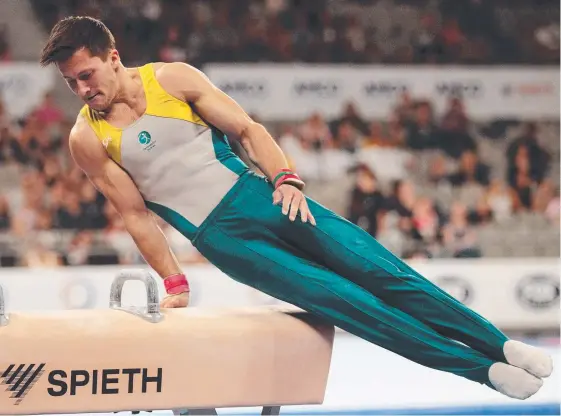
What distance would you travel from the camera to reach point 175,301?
12.0 ft

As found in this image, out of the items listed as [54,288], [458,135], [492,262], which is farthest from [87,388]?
[458,135]

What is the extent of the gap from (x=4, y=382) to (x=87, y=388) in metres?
0.30

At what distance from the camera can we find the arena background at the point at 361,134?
8.02 meters

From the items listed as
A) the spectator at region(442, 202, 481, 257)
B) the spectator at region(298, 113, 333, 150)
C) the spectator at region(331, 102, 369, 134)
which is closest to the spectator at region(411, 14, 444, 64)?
the spectator at region(331, 102, 369, 134)

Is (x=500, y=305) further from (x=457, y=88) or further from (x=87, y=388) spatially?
(x=87, y=388)

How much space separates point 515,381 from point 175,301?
4.64 ft

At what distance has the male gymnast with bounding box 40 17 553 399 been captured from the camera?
3445 millimetres

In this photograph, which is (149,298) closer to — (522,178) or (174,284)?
(174,284)

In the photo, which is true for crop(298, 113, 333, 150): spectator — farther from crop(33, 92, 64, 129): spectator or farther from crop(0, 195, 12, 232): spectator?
crop(0, 195, 12, 232): spectator

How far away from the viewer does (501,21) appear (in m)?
11.4

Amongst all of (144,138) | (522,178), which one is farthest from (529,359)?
(522,178)

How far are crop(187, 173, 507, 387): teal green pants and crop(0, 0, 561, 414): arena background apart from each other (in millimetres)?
3317

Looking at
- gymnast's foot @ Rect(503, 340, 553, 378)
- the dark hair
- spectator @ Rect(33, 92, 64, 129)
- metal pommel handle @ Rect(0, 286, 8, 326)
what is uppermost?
the dark hair

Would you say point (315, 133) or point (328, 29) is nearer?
point (315, 133)
